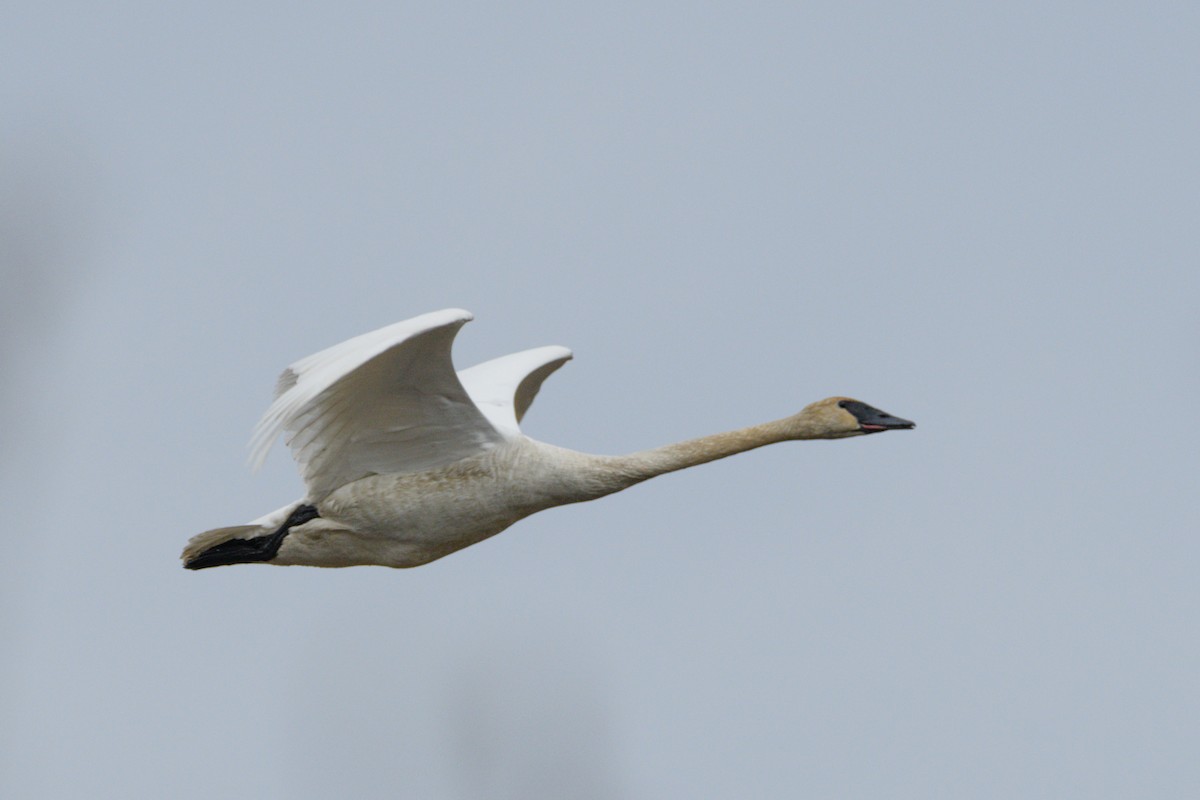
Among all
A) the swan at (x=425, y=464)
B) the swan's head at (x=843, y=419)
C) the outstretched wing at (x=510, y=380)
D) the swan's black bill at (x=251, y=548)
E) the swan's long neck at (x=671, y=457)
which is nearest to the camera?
the swan at (x=425, y=464)

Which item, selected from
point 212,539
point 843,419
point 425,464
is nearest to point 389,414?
point 425,464

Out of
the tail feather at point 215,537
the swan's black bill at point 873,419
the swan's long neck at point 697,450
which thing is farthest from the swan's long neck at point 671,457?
the tail feather at point 215,537

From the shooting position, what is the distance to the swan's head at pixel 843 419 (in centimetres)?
1298

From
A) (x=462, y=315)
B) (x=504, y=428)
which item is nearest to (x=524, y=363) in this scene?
(x=504, y=428)

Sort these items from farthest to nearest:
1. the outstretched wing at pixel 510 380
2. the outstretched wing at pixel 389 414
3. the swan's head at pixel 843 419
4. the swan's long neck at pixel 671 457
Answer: the outstretched wing at pixel 510 380
the swan's head at pixel 843 419
the swan's long neck at pixel 671 457
the outstretched wing at pixel 389 414

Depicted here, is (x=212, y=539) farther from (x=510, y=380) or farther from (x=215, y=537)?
(x=510, y=380)

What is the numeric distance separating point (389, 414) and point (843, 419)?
104 inches

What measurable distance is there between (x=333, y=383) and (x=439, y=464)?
188 cm

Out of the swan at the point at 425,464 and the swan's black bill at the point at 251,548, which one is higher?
the swan at the point at 425,464

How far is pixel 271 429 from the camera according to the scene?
11.5 metres

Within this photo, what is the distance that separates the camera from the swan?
12.8 metres

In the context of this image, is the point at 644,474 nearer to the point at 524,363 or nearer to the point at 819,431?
the point at 819,431

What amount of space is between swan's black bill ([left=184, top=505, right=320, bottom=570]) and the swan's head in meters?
2.99

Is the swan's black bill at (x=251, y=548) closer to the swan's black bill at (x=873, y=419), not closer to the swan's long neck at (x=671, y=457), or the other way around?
the swan's long neck at (x=671, y=457)
